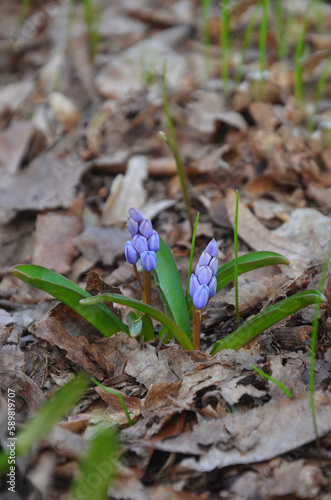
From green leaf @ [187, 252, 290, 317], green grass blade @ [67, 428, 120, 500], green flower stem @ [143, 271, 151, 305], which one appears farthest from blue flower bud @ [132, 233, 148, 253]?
green grass blade @ [67, 428, 120, 500]

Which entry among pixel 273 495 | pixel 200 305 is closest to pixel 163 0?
pixel 200 305

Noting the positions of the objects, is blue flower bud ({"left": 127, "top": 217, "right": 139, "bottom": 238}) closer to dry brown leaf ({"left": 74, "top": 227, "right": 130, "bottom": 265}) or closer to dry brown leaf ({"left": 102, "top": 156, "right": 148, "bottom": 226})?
dry brown leaf ({"left": 74, "top": 227, "right": 130, "bottom": 265})

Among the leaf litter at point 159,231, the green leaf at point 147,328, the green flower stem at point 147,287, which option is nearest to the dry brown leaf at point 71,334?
the leaf litter at point 159,231

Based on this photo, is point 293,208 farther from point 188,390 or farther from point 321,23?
point 321,23

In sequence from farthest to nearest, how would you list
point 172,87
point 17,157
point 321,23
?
point 321,23, point 172,87, point 17,157

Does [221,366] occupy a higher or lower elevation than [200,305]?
lower

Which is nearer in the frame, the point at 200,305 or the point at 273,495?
the point at 273,495
